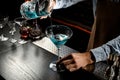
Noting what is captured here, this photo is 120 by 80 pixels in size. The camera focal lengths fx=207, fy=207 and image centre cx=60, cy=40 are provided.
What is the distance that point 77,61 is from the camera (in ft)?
4.91

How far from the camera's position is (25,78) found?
4.99 ft

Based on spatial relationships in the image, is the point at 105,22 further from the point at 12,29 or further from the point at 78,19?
the point at 78,19

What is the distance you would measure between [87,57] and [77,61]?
3.6 inches

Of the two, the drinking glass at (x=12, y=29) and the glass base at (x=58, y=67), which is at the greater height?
the drinking glass at (x=12, y=29)

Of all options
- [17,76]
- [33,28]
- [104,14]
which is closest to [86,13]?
[104,14]

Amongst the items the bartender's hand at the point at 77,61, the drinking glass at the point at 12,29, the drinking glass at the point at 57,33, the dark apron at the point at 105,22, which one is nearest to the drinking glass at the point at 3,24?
the drinking glass at the point at 12,29

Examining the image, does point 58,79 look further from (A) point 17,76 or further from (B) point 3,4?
(B) point 3,4

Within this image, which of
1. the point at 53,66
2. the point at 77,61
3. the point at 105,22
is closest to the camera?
the point at 77,61

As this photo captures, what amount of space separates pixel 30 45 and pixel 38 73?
0.46 metres

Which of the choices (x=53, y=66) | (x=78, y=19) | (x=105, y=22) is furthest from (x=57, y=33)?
(x=78, y=19)

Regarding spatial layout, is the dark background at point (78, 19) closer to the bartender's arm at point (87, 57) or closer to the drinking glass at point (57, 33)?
the drinking glass at point (57, 33)

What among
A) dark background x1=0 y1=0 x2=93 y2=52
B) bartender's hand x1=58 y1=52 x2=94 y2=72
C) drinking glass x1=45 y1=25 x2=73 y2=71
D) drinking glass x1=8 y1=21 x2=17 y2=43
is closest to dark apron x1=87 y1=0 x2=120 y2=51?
drinking glass x1=45 y1=25 x2=73 y2=71

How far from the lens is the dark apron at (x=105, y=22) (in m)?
2.08

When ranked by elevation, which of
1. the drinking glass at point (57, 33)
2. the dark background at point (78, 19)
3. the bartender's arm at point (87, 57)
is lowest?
the dark background at point (78, 19)
